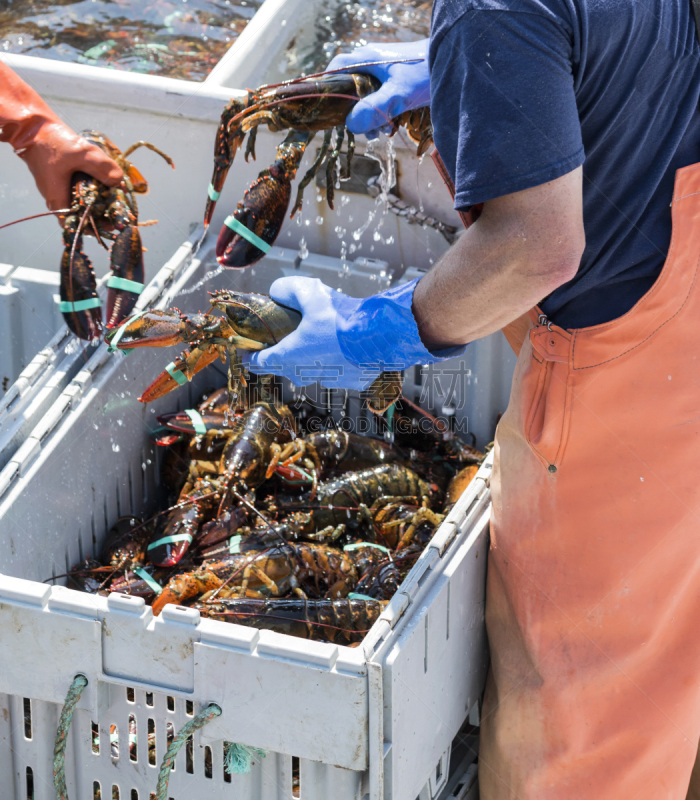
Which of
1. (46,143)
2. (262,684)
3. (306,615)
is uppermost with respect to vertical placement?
(46,143)

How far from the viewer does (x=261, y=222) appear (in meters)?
2.49

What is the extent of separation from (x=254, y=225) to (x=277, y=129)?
0.96 ft

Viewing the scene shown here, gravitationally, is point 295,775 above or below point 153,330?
below

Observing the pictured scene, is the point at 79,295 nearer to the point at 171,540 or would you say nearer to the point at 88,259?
the point at 88,259

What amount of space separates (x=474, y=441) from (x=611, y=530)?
1325 millimetres

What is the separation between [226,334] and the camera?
2170 mm

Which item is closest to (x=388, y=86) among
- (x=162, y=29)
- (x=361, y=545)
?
(x=361, y=545)

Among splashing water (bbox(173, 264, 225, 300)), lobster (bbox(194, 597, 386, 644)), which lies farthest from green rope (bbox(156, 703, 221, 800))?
splashing water (bbox(173, 264, 225, 300))

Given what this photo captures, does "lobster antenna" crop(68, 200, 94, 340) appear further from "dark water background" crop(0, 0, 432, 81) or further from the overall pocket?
"dark water background" crop(0, 0, 432, 81)

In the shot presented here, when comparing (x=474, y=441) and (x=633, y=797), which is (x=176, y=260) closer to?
(x=474, y=441)

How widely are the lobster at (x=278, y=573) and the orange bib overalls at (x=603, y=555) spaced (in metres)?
0.62

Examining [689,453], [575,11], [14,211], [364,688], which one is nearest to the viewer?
[575,11]

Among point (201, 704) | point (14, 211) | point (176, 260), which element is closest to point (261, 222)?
point (176, 260)

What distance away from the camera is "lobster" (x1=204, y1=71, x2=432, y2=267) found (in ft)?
8.11
